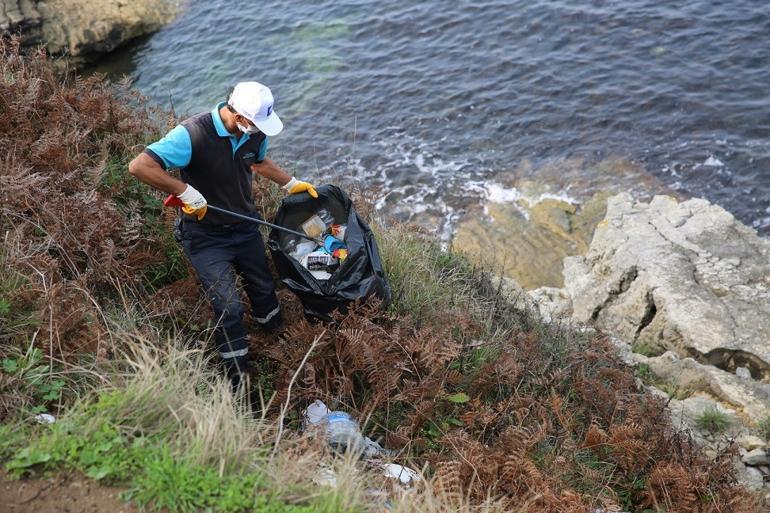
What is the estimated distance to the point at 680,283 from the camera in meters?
8.27

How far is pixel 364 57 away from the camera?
1568cm

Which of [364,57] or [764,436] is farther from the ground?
[364,57]

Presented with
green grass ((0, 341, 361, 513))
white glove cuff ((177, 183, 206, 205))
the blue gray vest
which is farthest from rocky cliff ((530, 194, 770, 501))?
white glove cuff ((177, 183, 206, 205))

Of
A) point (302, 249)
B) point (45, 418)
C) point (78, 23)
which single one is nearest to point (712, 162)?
point (302, 249)

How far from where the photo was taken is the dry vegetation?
12.4 feet

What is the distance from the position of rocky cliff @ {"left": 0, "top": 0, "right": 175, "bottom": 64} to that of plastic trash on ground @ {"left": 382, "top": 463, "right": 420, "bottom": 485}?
1422 cm

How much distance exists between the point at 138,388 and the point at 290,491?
99cm

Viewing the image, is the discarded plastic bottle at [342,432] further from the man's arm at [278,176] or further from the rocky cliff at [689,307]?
the rocky cliff at [689,307]

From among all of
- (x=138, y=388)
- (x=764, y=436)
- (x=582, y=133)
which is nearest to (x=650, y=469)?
(x=764, y=436)

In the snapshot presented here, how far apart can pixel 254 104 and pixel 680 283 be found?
226 inches

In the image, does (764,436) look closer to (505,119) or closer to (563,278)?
(563,278)

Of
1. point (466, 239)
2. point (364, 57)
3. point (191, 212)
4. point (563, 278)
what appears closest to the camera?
point (191, 212)

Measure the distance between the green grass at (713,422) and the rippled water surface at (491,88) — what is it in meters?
5.20

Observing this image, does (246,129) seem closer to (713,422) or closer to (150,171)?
(150,171)
